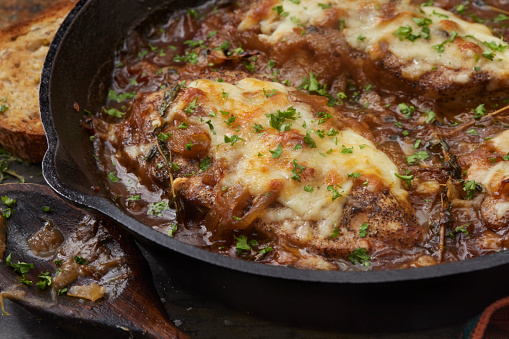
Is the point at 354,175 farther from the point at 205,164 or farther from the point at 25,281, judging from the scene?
the point at 25,281

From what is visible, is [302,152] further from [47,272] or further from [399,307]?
[47,272]

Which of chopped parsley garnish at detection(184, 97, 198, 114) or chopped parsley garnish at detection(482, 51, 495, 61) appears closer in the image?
chopped parsley garnish at detection(184, 97, 198, 114)

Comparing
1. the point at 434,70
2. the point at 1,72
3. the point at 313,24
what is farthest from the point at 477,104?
the point at 1,72

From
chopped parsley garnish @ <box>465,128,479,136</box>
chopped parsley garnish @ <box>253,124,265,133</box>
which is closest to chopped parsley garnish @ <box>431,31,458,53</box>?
chopped parsley garnish @ <box>465,128,479,136</box>

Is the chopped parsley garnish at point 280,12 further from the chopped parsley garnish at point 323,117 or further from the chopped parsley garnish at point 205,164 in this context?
the chopped parsley garnish at point 205,164

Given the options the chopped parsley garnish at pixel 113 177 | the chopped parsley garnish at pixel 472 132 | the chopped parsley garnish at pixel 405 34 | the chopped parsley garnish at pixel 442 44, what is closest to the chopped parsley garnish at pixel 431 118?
the chopped parsley garnish at pixel 472 132

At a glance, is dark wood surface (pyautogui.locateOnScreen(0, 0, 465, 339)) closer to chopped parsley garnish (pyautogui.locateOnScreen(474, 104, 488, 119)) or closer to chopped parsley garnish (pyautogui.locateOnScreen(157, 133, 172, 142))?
chopped parsley garnish (pyautogui.locateOnScreen(157, 133, 172, 142))
